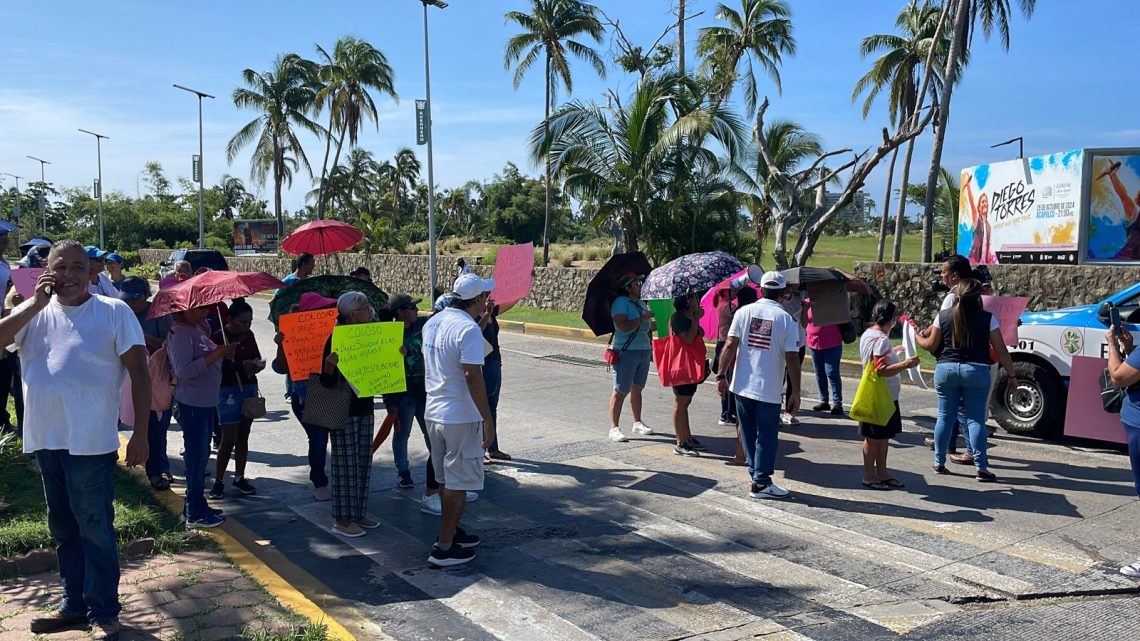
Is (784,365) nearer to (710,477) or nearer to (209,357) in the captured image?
(710,477)

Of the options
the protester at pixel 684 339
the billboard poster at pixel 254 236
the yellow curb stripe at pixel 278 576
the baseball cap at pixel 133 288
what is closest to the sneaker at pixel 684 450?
the protester at pixel 684 339

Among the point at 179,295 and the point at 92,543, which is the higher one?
the point at 179,295

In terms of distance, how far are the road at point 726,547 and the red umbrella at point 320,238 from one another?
352cm

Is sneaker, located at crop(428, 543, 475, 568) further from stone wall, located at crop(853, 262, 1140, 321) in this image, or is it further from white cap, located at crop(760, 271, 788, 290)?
stone wall, located at crop(853, 262, 1140, 321)

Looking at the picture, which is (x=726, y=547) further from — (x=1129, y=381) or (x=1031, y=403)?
(x=1031, y=403)

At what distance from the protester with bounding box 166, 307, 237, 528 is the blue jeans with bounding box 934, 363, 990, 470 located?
5455 mm

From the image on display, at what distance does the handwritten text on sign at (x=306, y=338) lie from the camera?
5934 millimetres

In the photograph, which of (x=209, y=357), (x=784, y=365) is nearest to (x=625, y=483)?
(x=784, y=365)

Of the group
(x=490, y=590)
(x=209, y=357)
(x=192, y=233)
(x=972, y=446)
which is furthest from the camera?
(x=192, y=233)

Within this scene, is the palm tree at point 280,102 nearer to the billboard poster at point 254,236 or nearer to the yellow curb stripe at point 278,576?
the billboard poster at point 254,236

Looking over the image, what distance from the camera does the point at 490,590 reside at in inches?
200

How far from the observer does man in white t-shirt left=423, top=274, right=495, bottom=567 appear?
518cm

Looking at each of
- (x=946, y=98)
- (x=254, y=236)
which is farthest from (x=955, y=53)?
(x=254, y=236)

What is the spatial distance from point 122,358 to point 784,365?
4575mm
